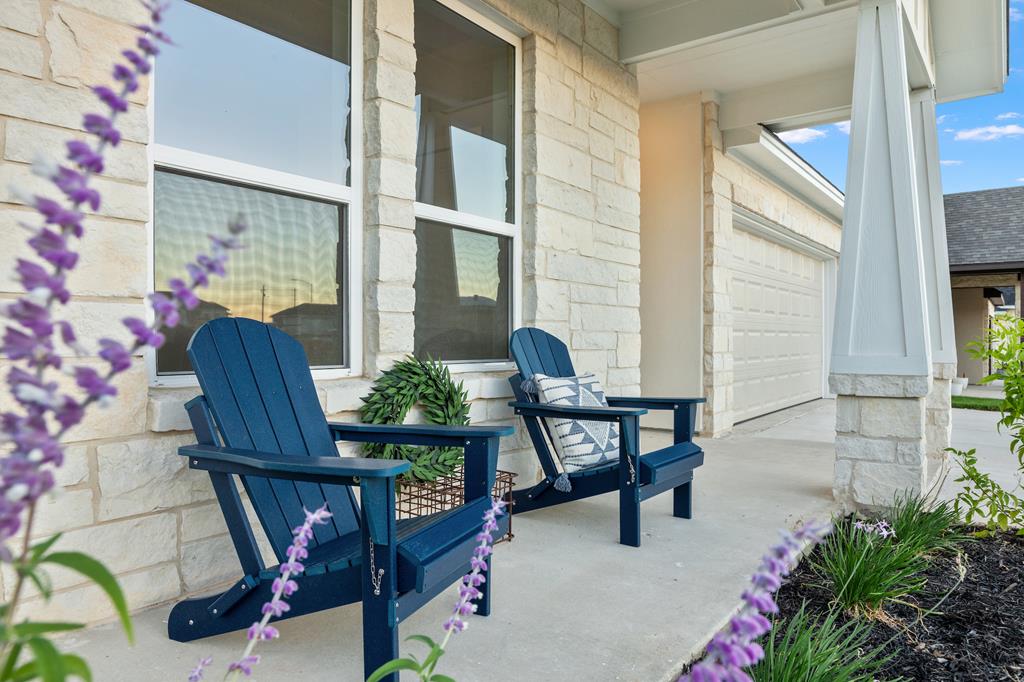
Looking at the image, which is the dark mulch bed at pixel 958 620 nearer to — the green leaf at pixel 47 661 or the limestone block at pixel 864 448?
the limestone block at pixel 864 448

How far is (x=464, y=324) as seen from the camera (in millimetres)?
3557

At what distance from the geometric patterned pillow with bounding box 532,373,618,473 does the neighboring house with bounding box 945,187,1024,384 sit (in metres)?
12.0

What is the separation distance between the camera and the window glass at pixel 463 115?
336 centimetres

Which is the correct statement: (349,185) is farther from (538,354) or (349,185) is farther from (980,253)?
(980,253)

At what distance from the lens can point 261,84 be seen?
2619 millimetres

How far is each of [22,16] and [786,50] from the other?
4.79 meters

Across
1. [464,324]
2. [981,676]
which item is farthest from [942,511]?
[464,324]

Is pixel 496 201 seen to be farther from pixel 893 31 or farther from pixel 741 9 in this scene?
pixel 893 31

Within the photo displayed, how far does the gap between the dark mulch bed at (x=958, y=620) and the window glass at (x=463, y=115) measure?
238cm

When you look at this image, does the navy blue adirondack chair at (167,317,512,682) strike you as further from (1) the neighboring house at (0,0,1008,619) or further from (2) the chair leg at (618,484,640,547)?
(2) the chair leg at (618,484,640,547)

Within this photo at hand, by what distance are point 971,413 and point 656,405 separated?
6757 mm

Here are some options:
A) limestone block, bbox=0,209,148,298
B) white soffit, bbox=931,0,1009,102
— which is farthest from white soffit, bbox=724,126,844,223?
limestone block, bbox=0,209,148,298

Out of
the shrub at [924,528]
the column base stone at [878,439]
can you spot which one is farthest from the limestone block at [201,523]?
the column base stone at [878,439]

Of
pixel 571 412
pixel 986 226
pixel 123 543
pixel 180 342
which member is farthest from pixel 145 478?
pixel 986 226
